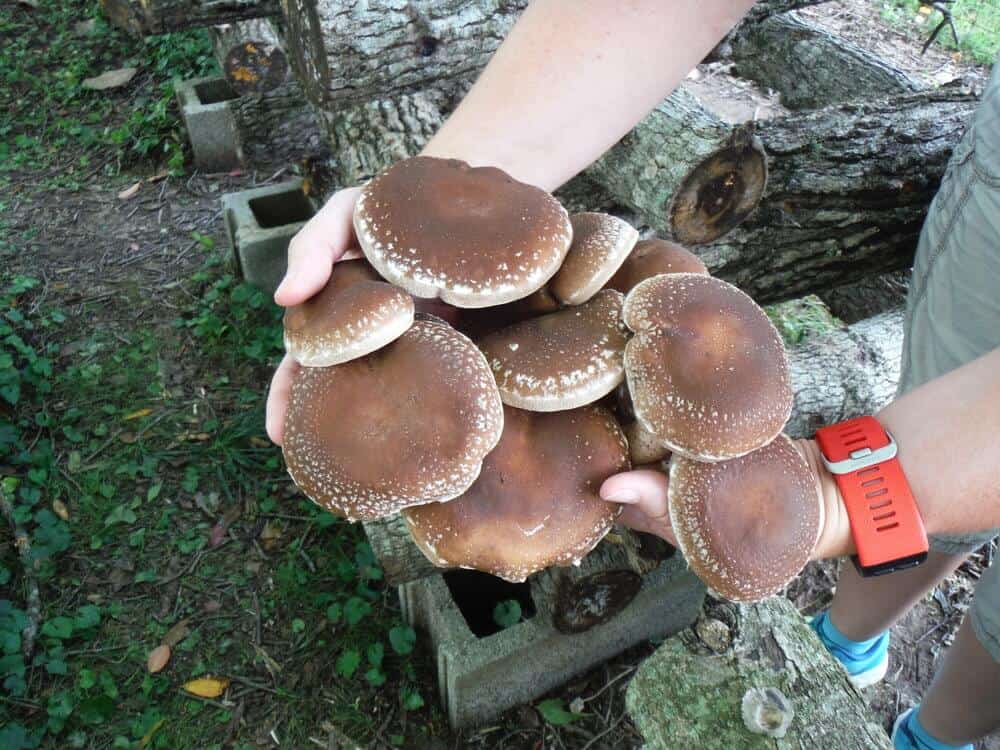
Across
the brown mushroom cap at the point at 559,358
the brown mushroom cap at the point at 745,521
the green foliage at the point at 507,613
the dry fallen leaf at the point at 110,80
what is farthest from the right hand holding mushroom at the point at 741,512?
the dry fallen leaf at the point at 110,80

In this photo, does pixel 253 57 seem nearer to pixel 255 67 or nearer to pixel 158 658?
pixel 255 67

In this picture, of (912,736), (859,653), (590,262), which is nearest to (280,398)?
(590,262)

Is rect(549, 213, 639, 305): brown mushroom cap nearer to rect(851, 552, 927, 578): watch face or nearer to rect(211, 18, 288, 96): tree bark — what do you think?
rect(851, 552, 927, 578): watch face

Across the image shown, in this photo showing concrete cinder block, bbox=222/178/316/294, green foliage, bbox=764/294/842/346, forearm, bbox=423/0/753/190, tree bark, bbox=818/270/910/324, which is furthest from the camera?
green foliage, bbox=764/294/842/346

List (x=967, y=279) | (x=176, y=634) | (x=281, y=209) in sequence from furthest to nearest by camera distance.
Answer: (x=281, y=209) < (x=176, y=634) < (x=967, y=279)

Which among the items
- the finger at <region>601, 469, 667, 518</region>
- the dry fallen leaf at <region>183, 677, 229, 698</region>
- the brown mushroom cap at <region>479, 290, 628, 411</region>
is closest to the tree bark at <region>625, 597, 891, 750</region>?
the finger at <region>601, 469, 667, 518</region>

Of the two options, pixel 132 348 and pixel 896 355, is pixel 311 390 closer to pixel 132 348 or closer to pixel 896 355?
pixel 896 355

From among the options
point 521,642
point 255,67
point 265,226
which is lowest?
point 521,642
